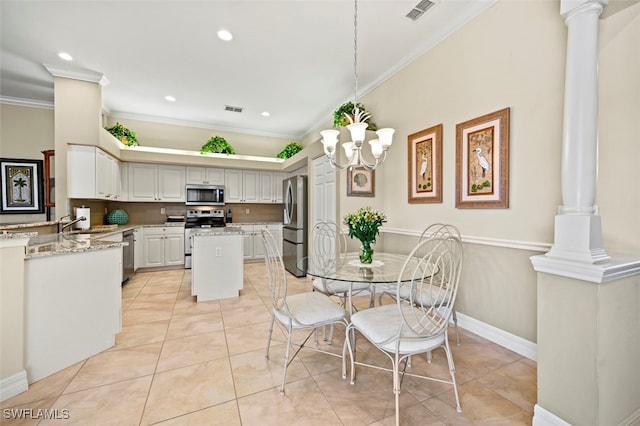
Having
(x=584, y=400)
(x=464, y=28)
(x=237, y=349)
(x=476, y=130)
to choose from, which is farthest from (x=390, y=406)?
(x=464, y=28)

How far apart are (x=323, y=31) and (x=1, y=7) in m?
3.09

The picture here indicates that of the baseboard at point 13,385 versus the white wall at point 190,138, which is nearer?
the baseboard at point 13,385

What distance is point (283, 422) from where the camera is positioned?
1497mm

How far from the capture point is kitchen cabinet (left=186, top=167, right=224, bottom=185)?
5730 mm

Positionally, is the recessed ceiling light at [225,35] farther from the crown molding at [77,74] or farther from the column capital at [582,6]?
the column capital at [582,6]

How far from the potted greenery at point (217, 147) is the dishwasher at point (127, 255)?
213 centimetres

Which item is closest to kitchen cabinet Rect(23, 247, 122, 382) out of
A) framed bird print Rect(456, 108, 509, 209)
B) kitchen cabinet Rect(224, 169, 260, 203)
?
framed bird print Rect(456, 108, 509, 209)

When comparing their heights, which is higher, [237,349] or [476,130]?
[476,130]

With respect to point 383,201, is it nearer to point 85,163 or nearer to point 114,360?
point 114,360

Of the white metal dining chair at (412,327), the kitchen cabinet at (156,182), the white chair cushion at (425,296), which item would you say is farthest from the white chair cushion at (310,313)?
the kitchen cabinet at (156,182)

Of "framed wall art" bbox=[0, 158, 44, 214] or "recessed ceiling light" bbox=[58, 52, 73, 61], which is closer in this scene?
"recessed ceiling light" bbox=[58, 52, 73, 61]

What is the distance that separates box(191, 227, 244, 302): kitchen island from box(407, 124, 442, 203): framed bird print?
2408 millimetres

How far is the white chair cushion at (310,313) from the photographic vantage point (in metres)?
1.86

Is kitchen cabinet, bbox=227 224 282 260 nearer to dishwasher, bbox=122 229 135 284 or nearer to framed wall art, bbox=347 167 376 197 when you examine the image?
dishwasher, bbox=122 229 135 284
